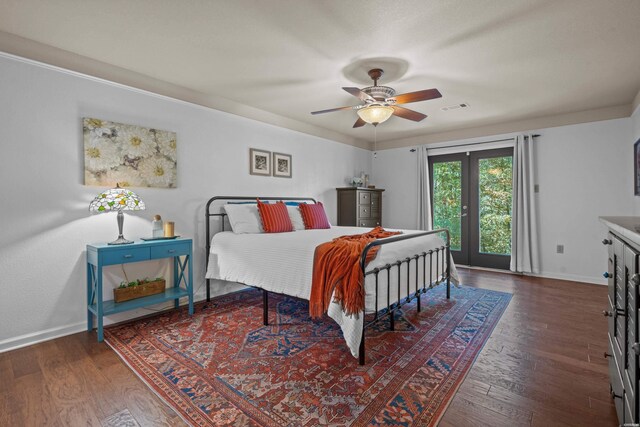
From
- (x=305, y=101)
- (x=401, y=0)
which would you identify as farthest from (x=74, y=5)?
(x=305, y=101)

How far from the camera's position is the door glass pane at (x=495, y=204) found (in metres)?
5.45

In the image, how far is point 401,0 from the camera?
2.13 metres

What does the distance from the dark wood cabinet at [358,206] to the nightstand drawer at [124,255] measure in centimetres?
370

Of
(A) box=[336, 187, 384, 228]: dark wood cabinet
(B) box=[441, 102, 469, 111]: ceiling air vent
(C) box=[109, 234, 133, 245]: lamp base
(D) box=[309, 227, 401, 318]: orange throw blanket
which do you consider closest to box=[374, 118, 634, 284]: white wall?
(B) box=[441, 102, 469, 111]: ceiling air vent

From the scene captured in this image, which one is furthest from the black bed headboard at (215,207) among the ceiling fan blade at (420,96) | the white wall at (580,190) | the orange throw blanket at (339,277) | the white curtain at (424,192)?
the white wall at (580,190)

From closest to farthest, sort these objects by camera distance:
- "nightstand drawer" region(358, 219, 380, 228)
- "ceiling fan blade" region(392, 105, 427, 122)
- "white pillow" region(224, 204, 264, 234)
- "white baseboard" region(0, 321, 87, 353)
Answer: "white baseboard" region(0, 321, 87, 353), "ceiling fan blade" region(392, 105, 427, 122), "white pillow" region(224, 204, 264, 234), "nightstand drawer" region(358, 219, 380, 228)

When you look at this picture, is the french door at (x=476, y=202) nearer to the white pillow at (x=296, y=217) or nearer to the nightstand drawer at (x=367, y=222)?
the nightstand drawer at (x=367, y=222)

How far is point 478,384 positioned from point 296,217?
2903mm

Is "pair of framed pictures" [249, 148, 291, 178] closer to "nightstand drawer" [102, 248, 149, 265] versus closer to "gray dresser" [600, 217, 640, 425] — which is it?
"nightstand drawer" [102, 248, 149, 265]

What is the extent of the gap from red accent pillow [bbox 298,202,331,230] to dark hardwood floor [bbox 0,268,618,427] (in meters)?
2.46

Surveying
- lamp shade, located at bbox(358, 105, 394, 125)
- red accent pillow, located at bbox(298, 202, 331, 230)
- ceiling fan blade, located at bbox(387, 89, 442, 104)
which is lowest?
red accent pillow, located at bbox(298, 202, 331, 230)

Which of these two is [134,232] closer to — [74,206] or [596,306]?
[74,206]

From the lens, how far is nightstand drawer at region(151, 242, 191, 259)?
3119 mm

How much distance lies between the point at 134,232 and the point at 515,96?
15.8 ft
